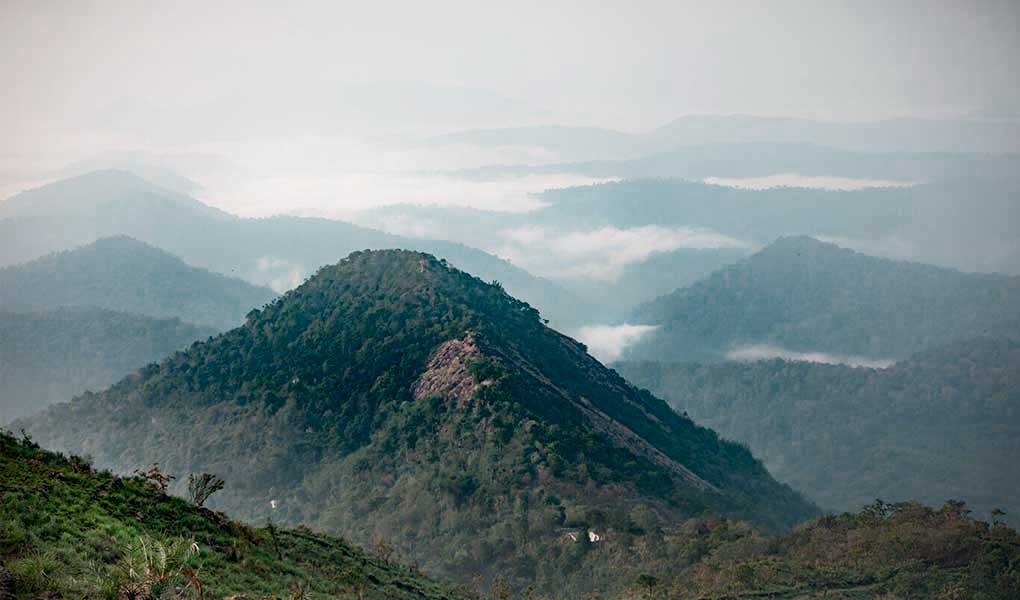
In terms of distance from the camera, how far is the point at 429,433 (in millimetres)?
95625

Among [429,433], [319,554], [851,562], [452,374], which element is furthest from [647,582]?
[452,374]

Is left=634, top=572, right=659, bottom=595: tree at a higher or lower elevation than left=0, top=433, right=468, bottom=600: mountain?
lower

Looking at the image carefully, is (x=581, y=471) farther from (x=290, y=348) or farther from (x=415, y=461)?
(x=290, y=348)

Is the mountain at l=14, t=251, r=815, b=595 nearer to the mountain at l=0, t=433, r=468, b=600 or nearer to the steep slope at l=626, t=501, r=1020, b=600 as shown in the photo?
the steep slope at l=626, t=501, r=1020, b=600

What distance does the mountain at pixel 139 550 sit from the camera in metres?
22.9

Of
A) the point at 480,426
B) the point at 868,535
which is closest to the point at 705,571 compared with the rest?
the point at 868,535

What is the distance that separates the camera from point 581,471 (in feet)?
279

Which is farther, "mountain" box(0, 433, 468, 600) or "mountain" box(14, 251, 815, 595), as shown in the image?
"mountain" box(14, 251, 815, 595)

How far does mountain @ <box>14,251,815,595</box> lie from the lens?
A: 7925 cm

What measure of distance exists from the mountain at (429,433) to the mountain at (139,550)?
94.6 ft

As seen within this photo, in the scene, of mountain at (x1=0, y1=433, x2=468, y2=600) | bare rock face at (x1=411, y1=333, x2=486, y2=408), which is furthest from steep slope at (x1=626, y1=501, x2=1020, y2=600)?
bare rock face at (x1=411, y1=333, x2=486, y2=408)

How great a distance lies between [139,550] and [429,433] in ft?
228

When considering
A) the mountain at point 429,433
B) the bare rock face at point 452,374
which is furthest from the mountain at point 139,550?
the bare rock face at point 452,374

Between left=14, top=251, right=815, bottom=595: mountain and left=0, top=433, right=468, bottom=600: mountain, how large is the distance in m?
28.8
